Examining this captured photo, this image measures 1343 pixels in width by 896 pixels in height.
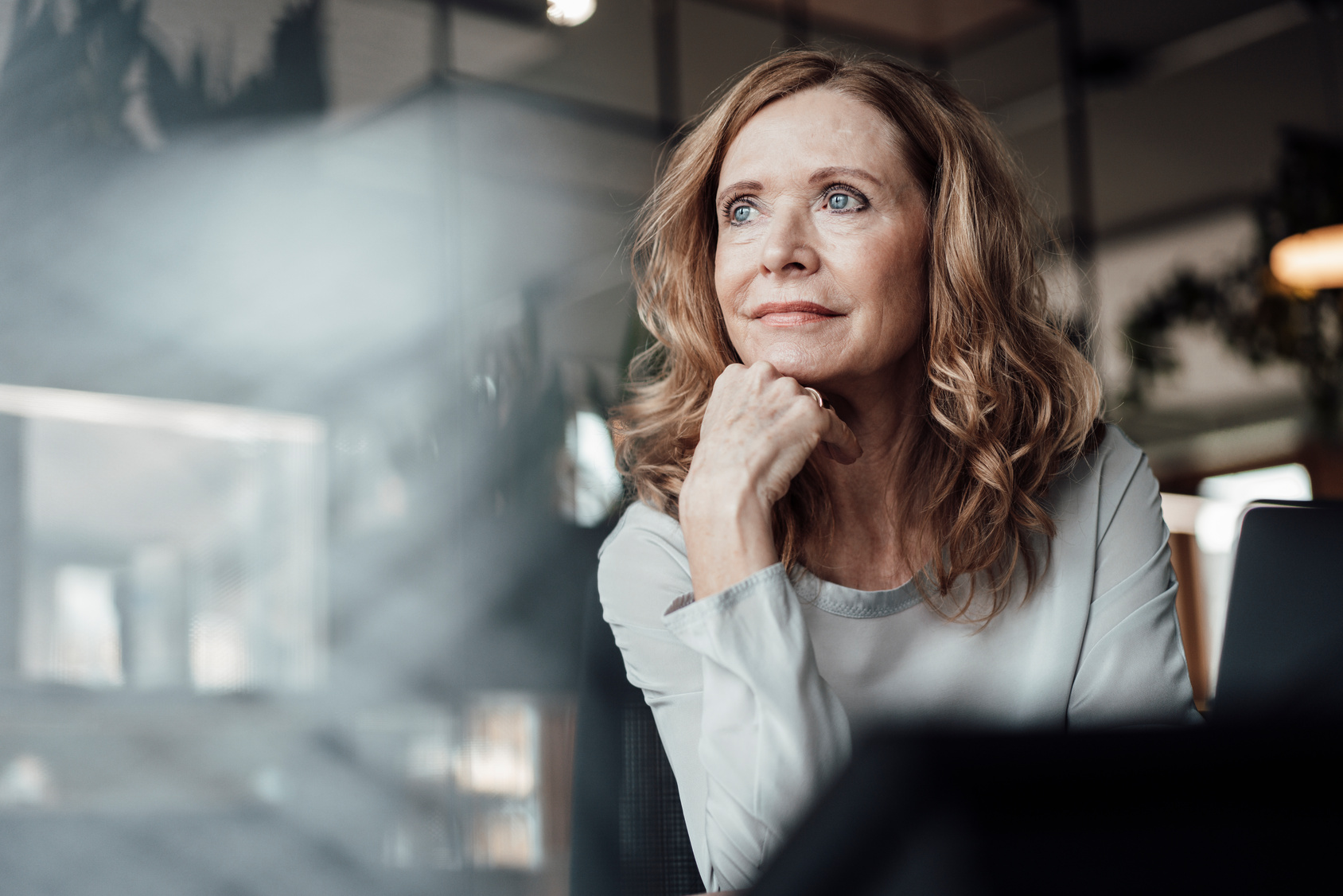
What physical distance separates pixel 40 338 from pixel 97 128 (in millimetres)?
374

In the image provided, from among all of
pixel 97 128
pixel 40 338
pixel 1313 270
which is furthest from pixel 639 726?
pixel 1313 270

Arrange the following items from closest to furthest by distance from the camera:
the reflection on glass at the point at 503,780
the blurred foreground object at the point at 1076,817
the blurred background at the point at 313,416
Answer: the blurred foreground object at the point at 1076,817, the blurred background at the point at 313,416, the reflection on glass at the point at 503,780

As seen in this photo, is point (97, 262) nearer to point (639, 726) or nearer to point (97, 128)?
point (97, 128)

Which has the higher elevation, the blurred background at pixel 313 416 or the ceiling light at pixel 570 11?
the ceiling light at pixel 570 11

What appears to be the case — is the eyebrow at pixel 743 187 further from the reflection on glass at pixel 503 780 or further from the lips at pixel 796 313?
the reflection on glass at pixel 503 780

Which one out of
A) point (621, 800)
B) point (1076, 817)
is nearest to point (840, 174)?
point (621, 800)

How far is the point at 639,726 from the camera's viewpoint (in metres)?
1.02

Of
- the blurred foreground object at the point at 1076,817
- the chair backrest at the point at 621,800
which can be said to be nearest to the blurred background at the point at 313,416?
the chair backrest at the point at 621,800

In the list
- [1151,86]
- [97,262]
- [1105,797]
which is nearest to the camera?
[1105,797]

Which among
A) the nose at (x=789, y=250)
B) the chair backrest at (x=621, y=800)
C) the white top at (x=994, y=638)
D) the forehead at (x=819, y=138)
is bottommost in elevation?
the chair backrest at (x=621, y=800)

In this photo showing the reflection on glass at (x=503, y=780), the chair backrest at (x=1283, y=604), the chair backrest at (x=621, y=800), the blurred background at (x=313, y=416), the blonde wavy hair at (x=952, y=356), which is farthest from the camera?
the reflection on glass at (x=503, y=780)

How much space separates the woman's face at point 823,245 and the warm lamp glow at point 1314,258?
3.50m

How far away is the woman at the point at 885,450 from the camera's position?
1.00m

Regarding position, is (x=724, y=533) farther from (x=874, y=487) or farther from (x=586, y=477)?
(x=586, y=477)
